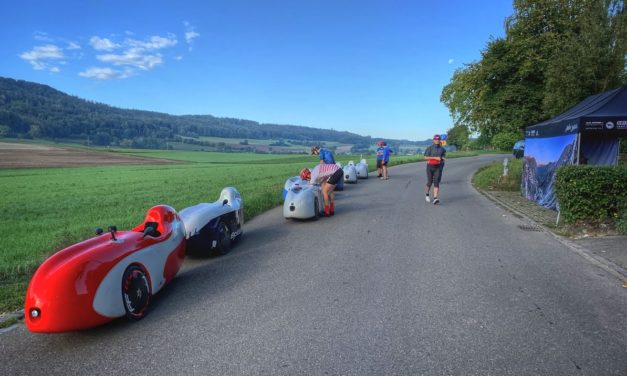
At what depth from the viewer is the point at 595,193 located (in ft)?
24.9

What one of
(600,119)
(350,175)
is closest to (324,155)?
(600,119)

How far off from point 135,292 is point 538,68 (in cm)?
2237

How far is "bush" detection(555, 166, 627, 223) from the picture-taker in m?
7.43

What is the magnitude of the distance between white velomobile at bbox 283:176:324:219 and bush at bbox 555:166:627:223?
528 centimetres

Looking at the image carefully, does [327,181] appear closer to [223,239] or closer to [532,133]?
[223,239]

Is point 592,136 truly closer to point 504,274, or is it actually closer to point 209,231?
point 504,274

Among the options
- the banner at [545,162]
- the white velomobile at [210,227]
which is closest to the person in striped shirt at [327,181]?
the white velomobile at [210,227]

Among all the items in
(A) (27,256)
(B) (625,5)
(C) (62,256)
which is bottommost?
(A) (27,256)

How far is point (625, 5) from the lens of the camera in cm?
1516

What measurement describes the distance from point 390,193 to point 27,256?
35.9 ft

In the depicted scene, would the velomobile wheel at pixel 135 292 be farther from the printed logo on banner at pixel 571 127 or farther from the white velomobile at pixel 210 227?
the printed logo on banner at pixel 571 127

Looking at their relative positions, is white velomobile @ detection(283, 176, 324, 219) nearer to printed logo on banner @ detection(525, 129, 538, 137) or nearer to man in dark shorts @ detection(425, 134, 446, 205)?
man in dark shorts @ detection(425, 134, 446, 205)

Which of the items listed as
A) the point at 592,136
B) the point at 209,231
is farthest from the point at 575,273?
the point at 592,136

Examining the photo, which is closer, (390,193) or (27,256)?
(27,256)
